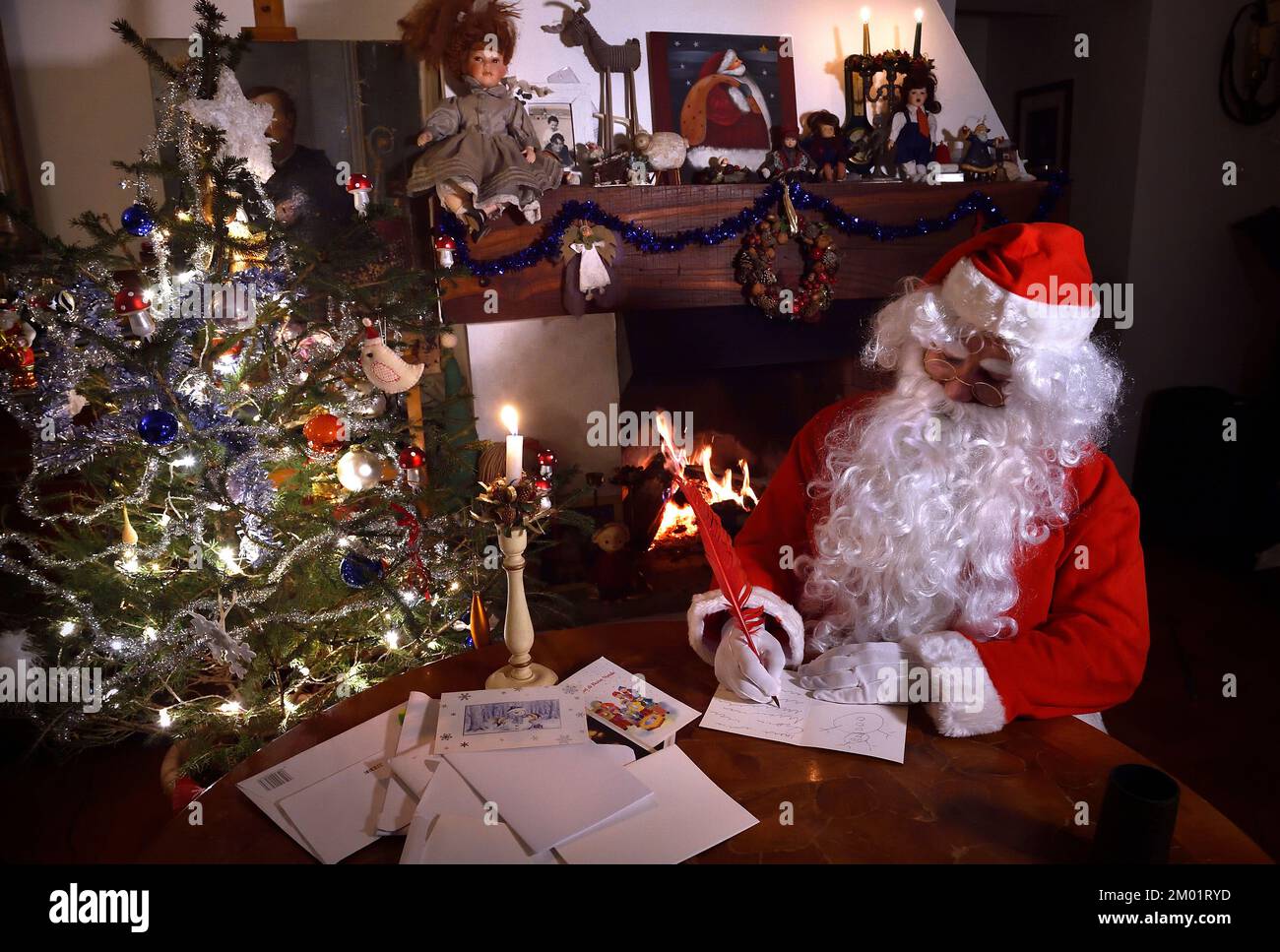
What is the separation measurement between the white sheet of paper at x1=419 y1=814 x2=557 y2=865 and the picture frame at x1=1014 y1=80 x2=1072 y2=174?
163 inches

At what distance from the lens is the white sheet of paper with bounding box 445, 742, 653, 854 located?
110cm

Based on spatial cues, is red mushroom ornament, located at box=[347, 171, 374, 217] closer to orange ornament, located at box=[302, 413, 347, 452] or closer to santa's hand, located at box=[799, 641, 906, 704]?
orange ornament, located at box=[302, 413, 347, 452]

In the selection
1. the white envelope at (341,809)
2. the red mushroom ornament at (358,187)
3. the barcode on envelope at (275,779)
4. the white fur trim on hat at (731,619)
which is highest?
the red mushroom ornament at (358,187)

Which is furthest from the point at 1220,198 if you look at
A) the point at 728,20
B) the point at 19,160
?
the point at 19,160

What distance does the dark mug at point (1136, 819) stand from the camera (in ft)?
3.15

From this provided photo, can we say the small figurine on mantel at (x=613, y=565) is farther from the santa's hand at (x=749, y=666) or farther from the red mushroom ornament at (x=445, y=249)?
the santa's hand at (x=749, y=666)

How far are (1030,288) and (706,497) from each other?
1.79 m

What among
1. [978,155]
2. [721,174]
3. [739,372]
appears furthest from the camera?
[739,372]

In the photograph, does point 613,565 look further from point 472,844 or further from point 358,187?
point 472,844

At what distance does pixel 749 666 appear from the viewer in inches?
53.9

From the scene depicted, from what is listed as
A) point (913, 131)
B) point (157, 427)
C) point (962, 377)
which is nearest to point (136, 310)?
point (157, 427)

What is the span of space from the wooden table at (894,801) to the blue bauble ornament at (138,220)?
117cm

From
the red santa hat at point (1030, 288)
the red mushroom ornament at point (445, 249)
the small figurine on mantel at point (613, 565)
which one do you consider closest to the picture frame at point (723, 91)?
the red mushroom ornament at point (445, 249)

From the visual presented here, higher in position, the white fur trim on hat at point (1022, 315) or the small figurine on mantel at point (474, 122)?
the small figurine on mantel at point (474, 122)
